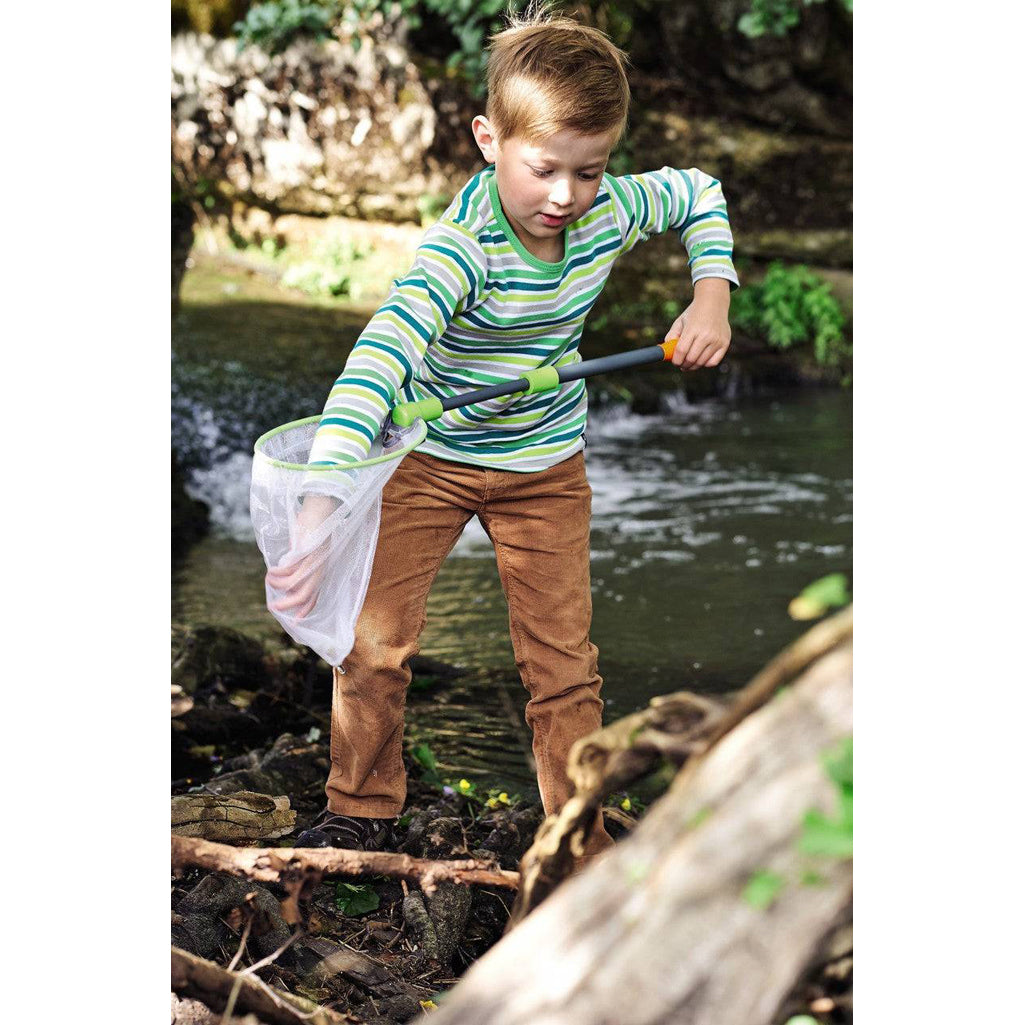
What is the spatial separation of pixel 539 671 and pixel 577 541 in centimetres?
27

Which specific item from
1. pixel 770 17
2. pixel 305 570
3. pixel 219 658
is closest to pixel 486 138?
pixel 305 570

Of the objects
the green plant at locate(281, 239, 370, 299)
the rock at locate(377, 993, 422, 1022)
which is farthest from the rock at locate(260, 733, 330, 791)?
the green plant at locate(281, 239, 370, 299)

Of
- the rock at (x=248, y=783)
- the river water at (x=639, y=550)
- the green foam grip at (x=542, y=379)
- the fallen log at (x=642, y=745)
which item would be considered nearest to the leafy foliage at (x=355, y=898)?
the rock at (x=248, y=783)

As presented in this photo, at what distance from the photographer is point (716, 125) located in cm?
992

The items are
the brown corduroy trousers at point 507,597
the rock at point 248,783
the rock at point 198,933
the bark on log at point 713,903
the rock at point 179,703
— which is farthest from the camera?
the rock at point 179,703

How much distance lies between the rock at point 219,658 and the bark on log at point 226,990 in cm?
200

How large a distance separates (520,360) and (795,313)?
7135 mm

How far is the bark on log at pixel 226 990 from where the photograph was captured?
166cm

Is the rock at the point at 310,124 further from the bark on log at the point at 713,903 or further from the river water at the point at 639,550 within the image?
the bark on log at the point at 713,903

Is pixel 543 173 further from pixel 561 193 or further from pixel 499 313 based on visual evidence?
pixel 499 313

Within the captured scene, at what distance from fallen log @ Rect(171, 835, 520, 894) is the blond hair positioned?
4.13ft
